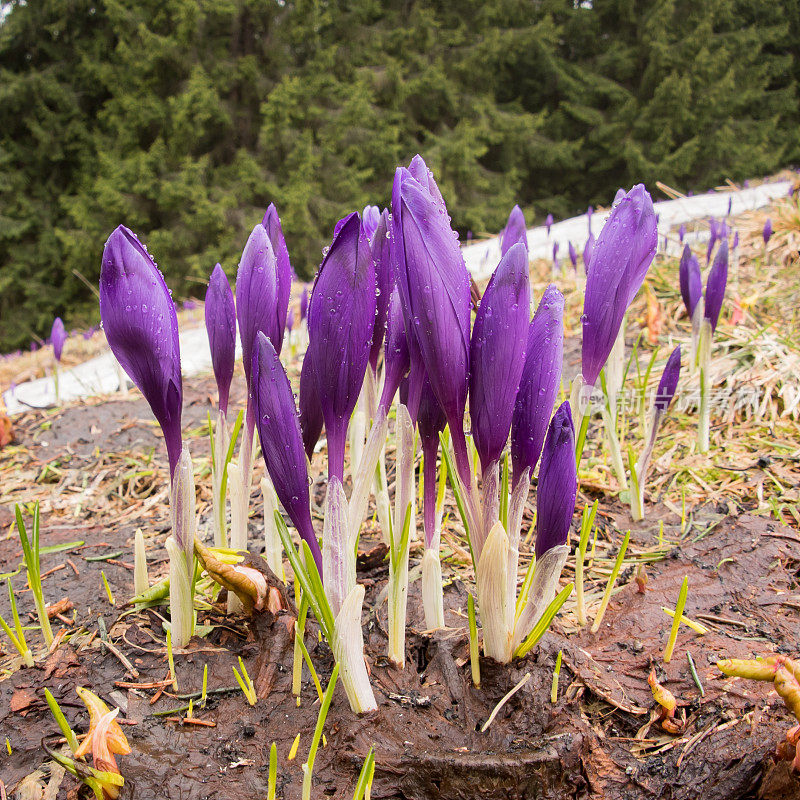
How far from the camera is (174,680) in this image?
3.50 ft

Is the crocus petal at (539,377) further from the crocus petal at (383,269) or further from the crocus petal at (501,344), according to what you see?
the crocus petal at (383,269)

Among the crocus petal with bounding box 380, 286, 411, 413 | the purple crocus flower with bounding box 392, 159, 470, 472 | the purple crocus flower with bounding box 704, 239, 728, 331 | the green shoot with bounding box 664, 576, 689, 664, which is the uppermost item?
the purple crocus flower with bounding box 392, 159, 470, 472

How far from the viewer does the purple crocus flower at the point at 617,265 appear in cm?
112

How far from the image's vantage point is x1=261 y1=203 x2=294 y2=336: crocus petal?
3.89 ft

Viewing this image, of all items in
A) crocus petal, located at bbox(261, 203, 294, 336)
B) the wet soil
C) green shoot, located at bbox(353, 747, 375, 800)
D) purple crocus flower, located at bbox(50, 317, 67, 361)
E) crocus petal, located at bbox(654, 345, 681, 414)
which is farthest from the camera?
purple crocus flower, located at bbox(50, 317, 67, 361)

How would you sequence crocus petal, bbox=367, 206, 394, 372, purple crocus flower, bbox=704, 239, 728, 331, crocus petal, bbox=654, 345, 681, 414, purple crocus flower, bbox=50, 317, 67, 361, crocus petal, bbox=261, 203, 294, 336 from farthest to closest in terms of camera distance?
purple crocus flower, bbox=50, 317, 67, 361
purple crocus flower, bbox=704, 239, 728, 331
crocus petal, bbox=654, 345, 681, 414
crocus petal, bbox=261, 203, 294, 336
crocus petal, bbox=367, 206, 394, 372

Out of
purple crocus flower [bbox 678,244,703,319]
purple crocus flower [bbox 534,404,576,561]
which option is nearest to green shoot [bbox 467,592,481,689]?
purple crocus flower [bbox 534,404,576,561]

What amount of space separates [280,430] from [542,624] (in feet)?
1.57

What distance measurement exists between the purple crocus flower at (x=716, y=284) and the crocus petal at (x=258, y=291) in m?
1.29

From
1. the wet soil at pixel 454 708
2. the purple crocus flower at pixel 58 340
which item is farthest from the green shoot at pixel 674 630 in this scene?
the purple crocus flower at pixel 58 340

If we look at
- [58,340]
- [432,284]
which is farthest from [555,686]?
[58,340]

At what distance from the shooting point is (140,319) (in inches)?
37.4

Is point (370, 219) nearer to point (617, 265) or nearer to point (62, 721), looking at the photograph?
point (617, 265)

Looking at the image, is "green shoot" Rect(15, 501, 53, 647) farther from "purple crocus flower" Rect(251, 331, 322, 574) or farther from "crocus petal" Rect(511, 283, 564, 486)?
"crocus petal" Rect(511, 283, 564, 486)
